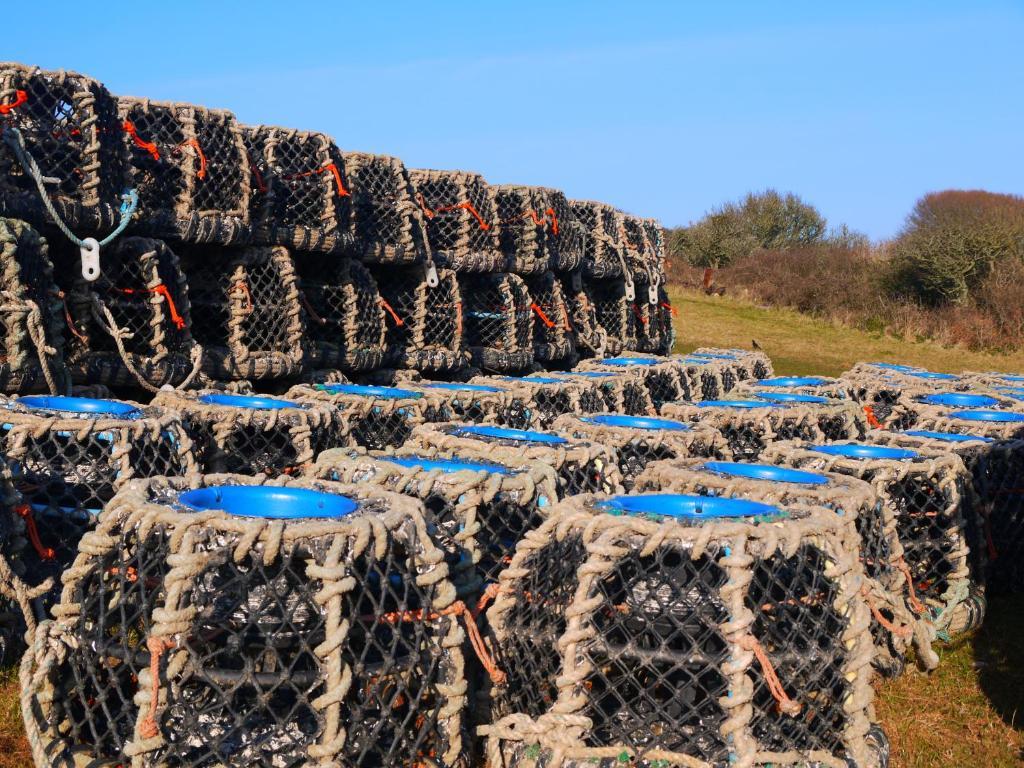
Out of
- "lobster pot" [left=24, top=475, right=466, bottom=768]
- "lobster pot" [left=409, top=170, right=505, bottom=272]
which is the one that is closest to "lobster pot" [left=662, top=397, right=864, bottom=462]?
"lobster pot" [left=409, top=170, right=505, bottom=272]

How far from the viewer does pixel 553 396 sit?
611cm

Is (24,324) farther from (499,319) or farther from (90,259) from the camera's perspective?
(499,319)

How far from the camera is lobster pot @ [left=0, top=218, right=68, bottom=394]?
4.46 meters

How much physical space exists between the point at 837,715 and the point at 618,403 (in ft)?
13.3

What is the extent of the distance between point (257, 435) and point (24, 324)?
1.09m

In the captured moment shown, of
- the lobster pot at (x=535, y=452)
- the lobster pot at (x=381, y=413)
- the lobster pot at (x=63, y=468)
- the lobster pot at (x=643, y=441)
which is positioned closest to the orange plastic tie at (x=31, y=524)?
the lobster pot at (x=63, y=468)

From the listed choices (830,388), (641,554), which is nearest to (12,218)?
(641,554)

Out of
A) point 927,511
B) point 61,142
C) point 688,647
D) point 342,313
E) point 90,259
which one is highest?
point 61,142

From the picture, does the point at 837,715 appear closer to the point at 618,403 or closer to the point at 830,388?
the point at 618,403

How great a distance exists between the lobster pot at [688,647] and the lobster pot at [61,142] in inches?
130

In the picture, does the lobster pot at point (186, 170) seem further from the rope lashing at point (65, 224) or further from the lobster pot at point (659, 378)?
the lobster pot at point (659, 378)

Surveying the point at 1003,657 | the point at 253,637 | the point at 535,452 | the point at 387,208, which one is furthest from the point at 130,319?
the point at 1003,657

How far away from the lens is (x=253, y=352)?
6121 millimetres

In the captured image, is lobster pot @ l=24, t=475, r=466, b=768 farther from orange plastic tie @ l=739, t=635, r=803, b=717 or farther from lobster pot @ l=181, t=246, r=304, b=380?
lobster pot @ l=181, t=246, r=304, b=380
